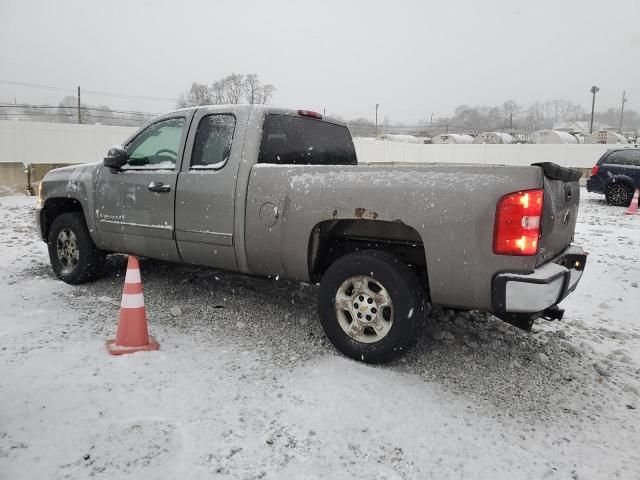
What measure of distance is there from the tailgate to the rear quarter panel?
0.56ft

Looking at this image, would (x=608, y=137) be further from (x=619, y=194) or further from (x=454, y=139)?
(x=619, y=194)

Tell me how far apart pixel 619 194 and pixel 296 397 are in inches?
545

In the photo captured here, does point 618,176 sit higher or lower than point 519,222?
higher

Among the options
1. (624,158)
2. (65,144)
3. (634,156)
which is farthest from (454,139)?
(65,144)

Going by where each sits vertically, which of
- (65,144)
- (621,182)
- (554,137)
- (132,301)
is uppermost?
(554,137)

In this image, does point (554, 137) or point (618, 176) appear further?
point (554, 137)

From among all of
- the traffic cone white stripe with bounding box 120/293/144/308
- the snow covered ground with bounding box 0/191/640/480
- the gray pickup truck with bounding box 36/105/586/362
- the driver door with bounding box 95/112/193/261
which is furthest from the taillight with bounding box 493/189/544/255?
the driver door with bounding box 95/112/193/261

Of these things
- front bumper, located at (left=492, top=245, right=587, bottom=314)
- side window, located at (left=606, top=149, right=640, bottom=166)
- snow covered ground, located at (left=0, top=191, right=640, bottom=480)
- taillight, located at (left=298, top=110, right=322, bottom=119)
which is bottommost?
snow covered ground, located at (left=0, top=191, right=640, bottom=480)

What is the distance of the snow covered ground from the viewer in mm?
2240

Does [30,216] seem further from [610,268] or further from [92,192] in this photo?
[610,268]

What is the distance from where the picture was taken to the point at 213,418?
8.39 feet

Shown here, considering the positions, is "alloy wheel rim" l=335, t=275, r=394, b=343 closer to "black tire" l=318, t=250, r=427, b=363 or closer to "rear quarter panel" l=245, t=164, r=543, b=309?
"black tire" l=318, t=250, r=427, b=363

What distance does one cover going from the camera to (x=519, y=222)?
267 cm

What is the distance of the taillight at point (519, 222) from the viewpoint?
105 inches
